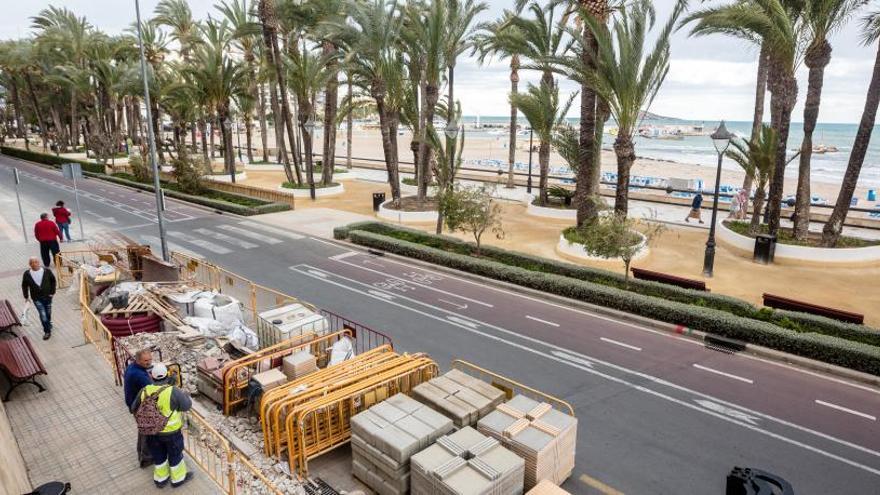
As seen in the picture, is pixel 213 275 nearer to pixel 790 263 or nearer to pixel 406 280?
pixel 406 280

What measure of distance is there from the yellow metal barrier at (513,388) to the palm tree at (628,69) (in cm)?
1011

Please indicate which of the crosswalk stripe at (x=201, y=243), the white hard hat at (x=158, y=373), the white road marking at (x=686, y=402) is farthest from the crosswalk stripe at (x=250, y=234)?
the white hard hat at (x=158, y=373)

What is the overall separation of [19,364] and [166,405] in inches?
181

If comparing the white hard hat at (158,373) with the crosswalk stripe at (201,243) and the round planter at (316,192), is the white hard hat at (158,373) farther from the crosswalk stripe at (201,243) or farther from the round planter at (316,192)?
the round planter at (316,192)

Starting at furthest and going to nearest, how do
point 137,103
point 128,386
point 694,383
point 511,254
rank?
point 137,103
point 511,254
point 694,383
point 128,386

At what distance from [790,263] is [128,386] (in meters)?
21.7

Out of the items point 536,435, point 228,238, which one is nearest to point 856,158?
point 536,435

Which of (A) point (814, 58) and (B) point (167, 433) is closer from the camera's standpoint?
(B) point (167, 433)

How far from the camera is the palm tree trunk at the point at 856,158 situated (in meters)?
19.2

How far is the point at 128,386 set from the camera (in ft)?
24.8

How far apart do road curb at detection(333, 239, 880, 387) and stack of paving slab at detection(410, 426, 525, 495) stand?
8667 mm

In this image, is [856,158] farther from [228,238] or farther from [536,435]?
[228,238]

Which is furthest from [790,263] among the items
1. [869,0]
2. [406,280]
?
[406,280]

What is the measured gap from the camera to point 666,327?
1435cm
